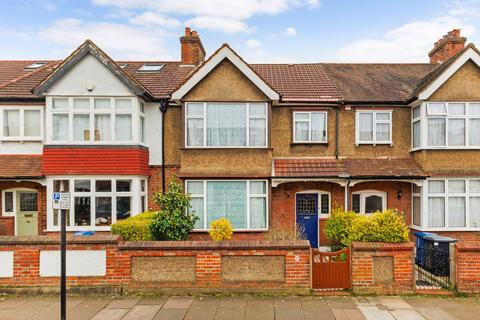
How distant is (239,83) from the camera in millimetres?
13039

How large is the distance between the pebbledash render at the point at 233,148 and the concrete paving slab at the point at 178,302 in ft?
15.9

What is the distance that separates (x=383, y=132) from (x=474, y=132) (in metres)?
3.27

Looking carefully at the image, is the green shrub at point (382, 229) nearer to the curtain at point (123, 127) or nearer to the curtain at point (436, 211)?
the curtain at point (436, 211)

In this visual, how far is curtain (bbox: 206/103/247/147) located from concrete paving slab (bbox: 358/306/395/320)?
23.8ft

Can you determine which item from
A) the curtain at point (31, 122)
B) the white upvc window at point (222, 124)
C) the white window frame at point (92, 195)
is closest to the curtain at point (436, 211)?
the white upvc window at point (222, 124)

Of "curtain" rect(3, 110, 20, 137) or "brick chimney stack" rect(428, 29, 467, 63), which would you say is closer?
"curtain" rect(3, 110, 20, 137)

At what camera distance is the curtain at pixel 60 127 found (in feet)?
41.7

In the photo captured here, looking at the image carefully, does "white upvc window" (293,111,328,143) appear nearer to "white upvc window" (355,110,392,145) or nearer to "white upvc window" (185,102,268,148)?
"white upvc window" (355,110,392,145)

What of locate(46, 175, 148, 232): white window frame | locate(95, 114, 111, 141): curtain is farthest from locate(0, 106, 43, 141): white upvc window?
locate(95, 114, 111, 141): curtain

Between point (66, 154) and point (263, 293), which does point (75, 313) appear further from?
point (66, 154)

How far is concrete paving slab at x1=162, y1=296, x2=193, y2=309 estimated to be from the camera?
759cm

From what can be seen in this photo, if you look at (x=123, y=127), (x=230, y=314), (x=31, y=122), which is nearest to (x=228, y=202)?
A: (x=123, y=127)

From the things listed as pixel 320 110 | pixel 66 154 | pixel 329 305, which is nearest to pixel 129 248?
pixel 329 305

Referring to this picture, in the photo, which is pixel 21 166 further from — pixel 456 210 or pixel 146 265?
pixel 456 210
